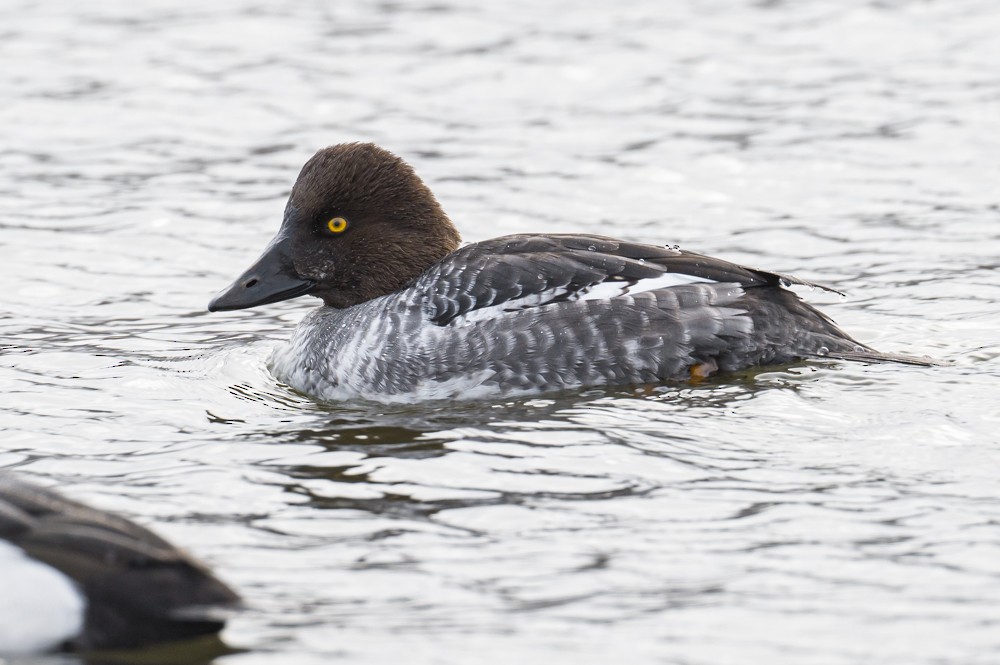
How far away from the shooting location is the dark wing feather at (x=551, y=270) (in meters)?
8.95

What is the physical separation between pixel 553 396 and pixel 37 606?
3874 millimetres

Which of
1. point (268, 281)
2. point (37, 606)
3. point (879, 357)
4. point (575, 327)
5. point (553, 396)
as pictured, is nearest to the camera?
point (37, 606)

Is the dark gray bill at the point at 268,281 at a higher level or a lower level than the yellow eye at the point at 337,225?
lower

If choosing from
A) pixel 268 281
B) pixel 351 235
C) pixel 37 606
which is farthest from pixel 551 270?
pixel 37 606

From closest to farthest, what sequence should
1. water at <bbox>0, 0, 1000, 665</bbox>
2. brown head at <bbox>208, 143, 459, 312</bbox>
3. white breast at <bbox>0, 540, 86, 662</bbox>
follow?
white breast at <bbox>0, 540, 86, 662</bbox>
water at <bbox>0, 0, 1000, 665</bbox>
brown head at <bbox>208, 143, 459, 312</bbox>

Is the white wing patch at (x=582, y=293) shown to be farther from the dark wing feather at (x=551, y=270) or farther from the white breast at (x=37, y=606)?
the white breast at (x=37, y=606)

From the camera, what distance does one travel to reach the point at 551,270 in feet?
29.4

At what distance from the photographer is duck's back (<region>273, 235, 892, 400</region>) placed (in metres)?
8.85

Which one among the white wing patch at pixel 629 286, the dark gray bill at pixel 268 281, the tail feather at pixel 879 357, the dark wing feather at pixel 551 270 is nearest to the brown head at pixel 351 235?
the dark gray bill at pixel 268 281

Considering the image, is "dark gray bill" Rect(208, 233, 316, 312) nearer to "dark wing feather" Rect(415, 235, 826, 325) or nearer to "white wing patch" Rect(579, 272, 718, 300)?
"dark wing feather" Rect(415, 235, 826, 325)

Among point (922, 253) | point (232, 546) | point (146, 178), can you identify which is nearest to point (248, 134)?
point (146, 178)

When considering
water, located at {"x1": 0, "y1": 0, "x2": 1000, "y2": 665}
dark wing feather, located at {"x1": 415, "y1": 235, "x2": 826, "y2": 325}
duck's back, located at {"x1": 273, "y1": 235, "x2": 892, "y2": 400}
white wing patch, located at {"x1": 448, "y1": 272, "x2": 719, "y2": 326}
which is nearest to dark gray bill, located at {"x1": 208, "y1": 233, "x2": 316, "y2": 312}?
water, located at {"x1": 0, "y1": 0, "x2": 1000, "y2": 665}

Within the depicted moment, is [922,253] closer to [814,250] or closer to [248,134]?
[814,250]

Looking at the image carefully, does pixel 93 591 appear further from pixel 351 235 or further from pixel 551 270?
pixel 351 235
